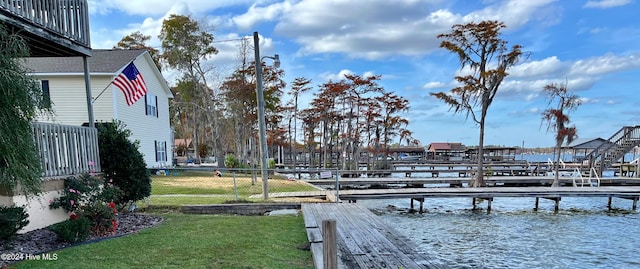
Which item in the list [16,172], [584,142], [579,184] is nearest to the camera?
[16,172]

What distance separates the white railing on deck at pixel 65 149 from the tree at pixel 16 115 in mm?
1394

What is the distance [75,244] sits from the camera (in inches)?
223

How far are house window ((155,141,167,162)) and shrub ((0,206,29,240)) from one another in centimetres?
1744

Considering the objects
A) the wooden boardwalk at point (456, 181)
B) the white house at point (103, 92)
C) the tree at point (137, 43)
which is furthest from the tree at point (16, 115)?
the tree at point (137, 43)

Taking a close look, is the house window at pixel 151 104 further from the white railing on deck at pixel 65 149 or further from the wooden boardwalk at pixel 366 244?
the wooden boardwalk at pixel 366 244

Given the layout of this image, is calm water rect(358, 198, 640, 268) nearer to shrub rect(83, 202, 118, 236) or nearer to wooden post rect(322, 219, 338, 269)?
wooden post rect(322, 219, 338, 269)

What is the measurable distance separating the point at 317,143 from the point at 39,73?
27.1m

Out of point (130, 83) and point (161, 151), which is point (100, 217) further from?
point (161, 151)

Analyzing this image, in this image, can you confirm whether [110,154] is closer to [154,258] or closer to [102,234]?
[102,234]

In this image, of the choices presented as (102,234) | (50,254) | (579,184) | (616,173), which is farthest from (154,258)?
(616,173)

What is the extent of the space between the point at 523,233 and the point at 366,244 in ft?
24.9

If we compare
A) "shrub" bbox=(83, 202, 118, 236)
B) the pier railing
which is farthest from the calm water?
the pier railing

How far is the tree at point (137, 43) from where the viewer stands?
3309 centimetres

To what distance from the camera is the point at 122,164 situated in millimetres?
7793
